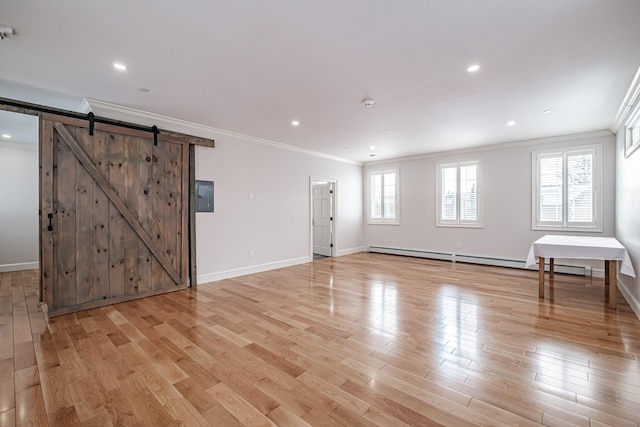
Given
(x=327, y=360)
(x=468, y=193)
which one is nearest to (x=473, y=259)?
(x=468, y=193)

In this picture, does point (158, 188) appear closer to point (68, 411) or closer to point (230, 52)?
point (230, 52)

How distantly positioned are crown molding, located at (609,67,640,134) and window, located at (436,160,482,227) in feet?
8.12

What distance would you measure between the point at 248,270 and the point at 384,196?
4554 mm

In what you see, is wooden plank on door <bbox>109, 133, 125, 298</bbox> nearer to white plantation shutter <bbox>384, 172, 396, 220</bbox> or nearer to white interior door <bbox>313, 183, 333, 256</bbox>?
white interior door <bbox>313, 183, 333, 256</bbox>

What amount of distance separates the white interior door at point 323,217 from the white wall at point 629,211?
5587 millimetres

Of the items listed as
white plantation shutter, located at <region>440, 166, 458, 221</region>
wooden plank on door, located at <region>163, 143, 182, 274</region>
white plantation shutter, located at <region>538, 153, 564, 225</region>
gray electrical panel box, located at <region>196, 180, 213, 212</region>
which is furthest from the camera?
white plantation shutter, located at <region>440, 166, 458, 221</region>

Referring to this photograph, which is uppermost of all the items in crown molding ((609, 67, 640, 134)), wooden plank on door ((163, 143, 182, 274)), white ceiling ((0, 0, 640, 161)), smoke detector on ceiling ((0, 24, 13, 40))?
white ceiling ((0, 0, 640, 161))

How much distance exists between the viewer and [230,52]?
2.67 metres

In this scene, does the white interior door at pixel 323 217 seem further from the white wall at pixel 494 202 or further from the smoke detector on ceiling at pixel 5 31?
the smoke detector on ceiling at pixel 5 31

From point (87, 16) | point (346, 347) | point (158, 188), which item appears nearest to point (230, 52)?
point (87, 16)

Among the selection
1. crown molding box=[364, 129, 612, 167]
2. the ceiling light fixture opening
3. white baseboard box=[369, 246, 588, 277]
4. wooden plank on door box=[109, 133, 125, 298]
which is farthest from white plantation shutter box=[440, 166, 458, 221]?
wooden plank on door box=[109, 133, 125, 298]

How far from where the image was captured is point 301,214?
6.79m

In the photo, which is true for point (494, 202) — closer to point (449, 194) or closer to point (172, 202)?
point (449, 194)

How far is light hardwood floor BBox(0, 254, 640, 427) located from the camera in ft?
5.96
